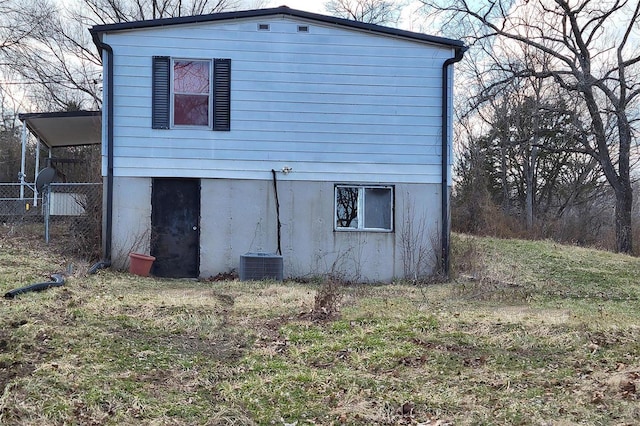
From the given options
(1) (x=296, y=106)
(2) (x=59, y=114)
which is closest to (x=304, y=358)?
(1) (x=296, y=106)

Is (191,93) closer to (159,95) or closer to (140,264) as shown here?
(159,95)

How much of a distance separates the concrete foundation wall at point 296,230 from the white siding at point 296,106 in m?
0.28

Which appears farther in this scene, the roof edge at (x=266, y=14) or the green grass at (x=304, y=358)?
the roof edge at (x=266, y=14)

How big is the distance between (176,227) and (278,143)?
7.77 feet

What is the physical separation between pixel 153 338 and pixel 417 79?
24.5 ft

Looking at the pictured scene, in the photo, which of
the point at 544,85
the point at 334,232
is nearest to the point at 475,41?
the point at 544,85

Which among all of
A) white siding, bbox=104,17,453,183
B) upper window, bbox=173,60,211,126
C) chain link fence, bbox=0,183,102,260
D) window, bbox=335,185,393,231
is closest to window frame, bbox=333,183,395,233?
window, bbox=335,185,393,231

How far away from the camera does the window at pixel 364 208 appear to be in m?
10.9

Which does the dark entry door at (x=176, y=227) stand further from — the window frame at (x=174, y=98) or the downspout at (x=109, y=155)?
the window frame at (x=174, y=98)

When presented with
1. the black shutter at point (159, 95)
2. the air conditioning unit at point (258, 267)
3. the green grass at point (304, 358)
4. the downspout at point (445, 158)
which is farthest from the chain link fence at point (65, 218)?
the downspout at point (445, 158)

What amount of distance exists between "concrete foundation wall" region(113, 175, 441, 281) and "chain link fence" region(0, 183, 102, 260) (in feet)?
2.61

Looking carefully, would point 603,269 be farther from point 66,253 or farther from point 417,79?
point 66,253

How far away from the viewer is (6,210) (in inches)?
579

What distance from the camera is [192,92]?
10523 mm
